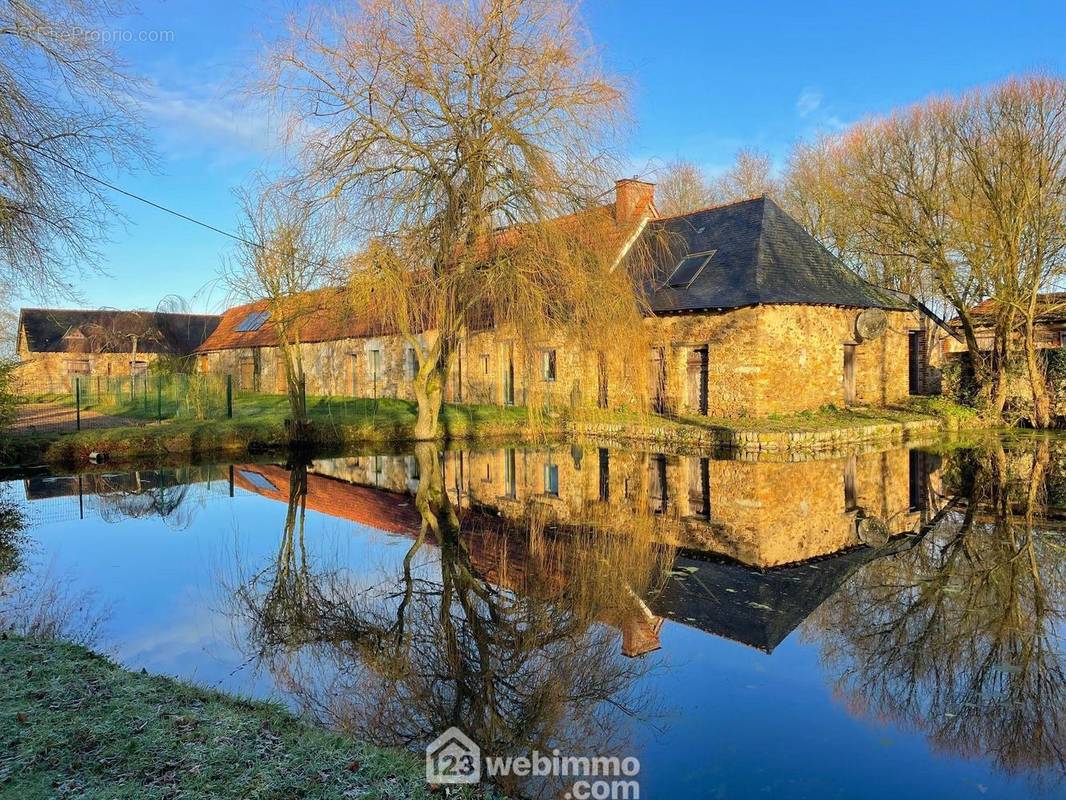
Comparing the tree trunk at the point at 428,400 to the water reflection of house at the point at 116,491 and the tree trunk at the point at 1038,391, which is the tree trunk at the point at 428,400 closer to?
the water reflection of house at the point at 116,491

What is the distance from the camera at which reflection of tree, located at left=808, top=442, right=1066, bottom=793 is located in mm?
3559

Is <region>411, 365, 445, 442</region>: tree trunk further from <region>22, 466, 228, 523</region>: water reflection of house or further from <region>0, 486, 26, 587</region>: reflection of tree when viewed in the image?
<region>0, 486, 26, 587</region>: reflection of tree

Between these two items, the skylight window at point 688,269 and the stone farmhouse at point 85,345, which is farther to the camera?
the stone farmhouse at point 85,345

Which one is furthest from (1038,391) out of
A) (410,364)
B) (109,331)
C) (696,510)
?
(109,331)

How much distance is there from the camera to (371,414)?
711 inches

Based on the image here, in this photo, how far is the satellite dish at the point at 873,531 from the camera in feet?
23.5

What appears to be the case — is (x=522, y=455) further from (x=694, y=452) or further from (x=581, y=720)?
(x=581, y=720)

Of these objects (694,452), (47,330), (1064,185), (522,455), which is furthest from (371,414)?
(47,330)

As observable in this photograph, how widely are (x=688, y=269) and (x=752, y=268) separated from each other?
2080mm

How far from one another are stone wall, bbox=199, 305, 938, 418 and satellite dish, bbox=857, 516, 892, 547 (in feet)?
16.1

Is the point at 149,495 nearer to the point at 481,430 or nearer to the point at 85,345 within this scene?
the point at 481,430

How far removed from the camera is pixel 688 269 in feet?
59.8

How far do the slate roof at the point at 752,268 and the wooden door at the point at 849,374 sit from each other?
4.56 feet

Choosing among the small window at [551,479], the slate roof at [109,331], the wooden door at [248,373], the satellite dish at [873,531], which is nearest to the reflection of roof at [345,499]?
the small window at [551,479]
